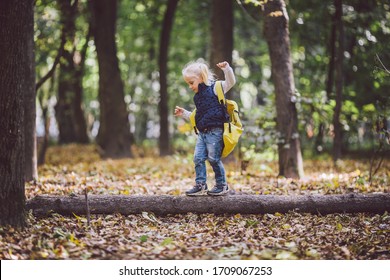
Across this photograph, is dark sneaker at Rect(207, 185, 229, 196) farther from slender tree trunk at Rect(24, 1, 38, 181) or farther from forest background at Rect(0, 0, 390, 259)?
slender tree trunk at Rect(24, 1, 38, 181)

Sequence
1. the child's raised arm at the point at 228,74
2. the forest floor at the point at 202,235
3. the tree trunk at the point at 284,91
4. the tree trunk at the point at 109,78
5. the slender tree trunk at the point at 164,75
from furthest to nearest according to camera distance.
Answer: the slender tree trunk at the point at 164,75 → the tree trunk at the point at 109,78 → the tree trunk at the point at 284,91 → the child's raised arm at the point at 228,74 → the forest floor at the point at 202,235

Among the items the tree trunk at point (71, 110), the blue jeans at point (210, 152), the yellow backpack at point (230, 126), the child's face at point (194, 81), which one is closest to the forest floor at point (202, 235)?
the blue jeans at point (210, 152)

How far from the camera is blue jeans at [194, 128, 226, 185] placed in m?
6.52

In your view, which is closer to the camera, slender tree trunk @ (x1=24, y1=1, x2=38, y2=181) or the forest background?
the forest background

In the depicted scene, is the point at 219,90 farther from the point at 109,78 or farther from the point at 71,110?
the point at 71,110

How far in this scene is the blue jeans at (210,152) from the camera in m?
6.52

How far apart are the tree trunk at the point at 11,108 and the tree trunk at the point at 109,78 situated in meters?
9.24

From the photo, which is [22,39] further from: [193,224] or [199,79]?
[193,224]

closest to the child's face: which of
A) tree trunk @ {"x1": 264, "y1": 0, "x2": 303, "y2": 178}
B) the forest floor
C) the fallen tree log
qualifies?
the fallen tree log

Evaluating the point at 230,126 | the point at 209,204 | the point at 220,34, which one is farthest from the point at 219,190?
the point at 220,34

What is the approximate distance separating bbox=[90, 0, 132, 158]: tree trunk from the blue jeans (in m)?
8.65

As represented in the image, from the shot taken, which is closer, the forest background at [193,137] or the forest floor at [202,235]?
the forest floor at [202,235]

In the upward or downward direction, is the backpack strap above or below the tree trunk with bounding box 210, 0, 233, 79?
below

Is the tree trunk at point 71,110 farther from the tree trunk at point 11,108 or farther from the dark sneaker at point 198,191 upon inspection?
the tree trunk at point 11,108
